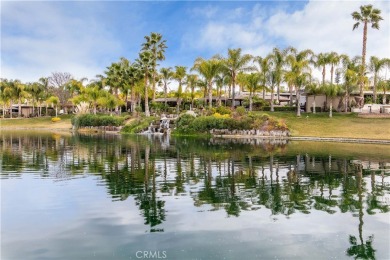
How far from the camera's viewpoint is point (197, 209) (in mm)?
14914

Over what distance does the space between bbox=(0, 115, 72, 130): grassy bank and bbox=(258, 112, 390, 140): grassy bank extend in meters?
54.1

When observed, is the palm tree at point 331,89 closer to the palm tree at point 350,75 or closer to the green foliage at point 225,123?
the palm tree at point 350,75

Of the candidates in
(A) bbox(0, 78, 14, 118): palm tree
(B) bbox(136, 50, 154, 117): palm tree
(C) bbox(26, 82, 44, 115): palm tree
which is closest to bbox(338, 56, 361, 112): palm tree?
(B) bbox(136, 50, 154, 117): palm tree

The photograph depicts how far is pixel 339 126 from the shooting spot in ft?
201

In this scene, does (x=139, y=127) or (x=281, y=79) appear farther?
(x=281, y=79)

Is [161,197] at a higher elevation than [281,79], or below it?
below

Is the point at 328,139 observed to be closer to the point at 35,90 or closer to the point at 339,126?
the point at 339,126

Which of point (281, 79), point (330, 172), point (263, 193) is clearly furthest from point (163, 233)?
point (281, 79)

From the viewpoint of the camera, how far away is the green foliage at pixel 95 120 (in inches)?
3004

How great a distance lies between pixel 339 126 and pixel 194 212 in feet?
172

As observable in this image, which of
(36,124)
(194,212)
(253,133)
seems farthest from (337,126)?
(36,124)

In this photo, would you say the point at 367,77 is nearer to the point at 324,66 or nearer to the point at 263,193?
the point at 324,66

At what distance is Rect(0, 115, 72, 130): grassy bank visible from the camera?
91750mm

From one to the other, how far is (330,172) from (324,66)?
191 ft
